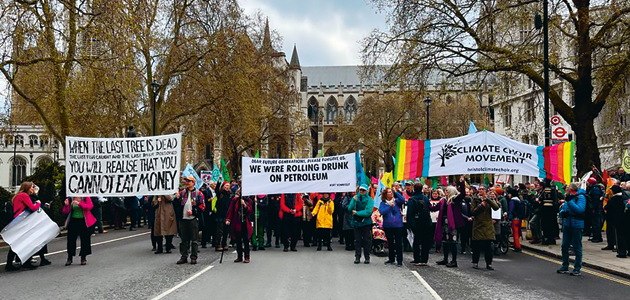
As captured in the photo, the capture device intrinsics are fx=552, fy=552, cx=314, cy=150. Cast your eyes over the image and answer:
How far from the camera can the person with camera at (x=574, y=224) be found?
10.7 meters

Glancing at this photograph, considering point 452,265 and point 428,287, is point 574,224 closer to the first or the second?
point 452,265

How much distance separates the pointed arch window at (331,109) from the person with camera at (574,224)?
324 ft

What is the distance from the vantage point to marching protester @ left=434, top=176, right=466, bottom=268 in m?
11.9

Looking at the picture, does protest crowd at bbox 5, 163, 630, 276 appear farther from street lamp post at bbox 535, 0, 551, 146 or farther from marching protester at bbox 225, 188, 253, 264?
street lamp post at bbox 535, 0, 551, 146

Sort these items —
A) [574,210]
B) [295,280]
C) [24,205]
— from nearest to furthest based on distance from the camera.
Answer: [295,280] → [574,210] → [24,205]

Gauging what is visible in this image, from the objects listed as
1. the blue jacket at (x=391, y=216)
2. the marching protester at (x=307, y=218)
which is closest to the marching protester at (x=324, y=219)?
the marching protester at (x=307, y=218)

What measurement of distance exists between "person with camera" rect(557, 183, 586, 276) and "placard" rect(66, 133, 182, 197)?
8059mm

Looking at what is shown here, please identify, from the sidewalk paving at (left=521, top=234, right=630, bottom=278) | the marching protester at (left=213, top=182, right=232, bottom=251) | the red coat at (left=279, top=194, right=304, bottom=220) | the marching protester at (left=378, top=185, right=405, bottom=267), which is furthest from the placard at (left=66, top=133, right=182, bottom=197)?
the sidewalk paving at (left=521, top=234, right=630, bottom=278)

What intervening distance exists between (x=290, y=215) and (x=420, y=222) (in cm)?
443

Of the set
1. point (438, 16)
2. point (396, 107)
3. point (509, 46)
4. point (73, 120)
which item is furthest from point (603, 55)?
point (396, 107)

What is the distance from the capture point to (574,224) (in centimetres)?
1080

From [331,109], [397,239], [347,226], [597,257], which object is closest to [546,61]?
[597,257]

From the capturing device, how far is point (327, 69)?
388ft

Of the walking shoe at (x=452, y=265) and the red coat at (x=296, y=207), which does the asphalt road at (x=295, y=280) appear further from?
the red coat at (x=296, y=207)
